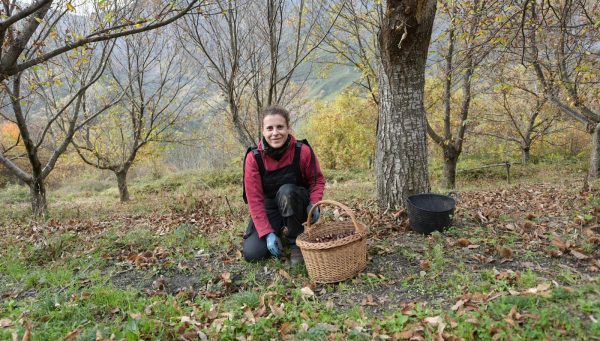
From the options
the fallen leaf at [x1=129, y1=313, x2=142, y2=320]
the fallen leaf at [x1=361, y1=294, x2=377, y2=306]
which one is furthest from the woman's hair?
the fallen leaf at [x1=129, y1=313, x2=142, y2=320]

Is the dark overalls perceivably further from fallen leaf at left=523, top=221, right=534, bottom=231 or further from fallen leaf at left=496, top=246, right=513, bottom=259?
fallen leaf at left=523, top=221, right=534, bottom=231

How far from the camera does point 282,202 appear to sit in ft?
12.2

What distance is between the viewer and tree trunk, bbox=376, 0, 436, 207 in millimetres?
4324

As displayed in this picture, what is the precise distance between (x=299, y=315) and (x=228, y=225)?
10.1ft

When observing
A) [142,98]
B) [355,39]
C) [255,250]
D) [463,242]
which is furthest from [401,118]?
[142,98]

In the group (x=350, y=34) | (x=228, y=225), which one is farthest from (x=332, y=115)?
(x=228, y=225)

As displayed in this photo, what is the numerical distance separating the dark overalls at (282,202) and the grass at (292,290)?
0.22 meters

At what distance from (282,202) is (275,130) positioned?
28.2 inches

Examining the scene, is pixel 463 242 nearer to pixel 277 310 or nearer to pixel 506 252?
pixel 506 252

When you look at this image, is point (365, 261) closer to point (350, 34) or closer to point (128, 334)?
point (128, 334)

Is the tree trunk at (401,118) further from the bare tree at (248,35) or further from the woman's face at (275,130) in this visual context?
the bare tree at (248,35)

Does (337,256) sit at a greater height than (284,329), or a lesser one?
greater

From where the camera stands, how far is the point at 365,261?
341cm

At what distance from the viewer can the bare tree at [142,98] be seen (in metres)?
11.1
